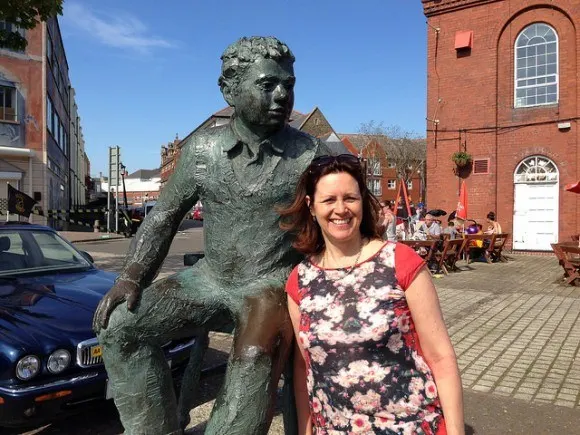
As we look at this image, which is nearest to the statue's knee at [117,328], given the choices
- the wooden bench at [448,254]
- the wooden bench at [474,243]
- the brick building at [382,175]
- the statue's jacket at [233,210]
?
the statue's jacket at [233,210]

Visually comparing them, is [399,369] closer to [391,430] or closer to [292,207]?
[391,430]

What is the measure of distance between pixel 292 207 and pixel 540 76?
16.1 m

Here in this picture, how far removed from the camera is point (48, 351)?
126 inches

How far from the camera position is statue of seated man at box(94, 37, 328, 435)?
1.97 metres

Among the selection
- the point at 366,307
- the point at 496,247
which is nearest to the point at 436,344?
the point at 366,307

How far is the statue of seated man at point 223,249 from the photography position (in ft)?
6.47

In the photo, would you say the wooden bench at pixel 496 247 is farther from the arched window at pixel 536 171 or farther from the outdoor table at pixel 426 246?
the outdoor table at pixel 426 246

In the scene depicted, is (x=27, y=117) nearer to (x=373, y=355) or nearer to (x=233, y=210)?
(x=233, y=210)

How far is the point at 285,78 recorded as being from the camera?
206 centimetres

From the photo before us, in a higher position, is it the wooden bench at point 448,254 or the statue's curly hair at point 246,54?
the statue's curly hair at point 246,54

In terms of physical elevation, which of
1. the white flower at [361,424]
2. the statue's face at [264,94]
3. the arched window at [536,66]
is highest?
the arched window at [536,66]

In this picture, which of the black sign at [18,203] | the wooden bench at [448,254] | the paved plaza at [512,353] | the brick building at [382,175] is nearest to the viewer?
the paved plaza at [512,353]

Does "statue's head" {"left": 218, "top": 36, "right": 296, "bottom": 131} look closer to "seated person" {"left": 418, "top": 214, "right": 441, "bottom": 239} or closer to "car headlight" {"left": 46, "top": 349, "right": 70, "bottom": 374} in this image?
"car headlight" {"left": 46, "top": 349, "right": 70, "bottom": 374}

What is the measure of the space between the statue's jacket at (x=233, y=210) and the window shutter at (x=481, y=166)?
1537 cm
